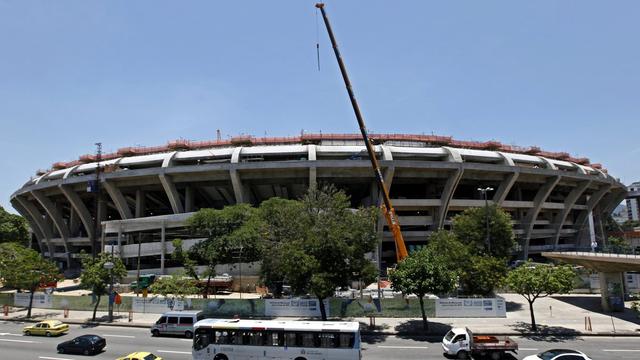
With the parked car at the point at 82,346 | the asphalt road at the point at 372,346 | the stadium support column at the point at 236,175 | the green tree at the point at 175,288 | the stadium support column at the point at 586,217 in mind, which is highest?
the stadium support column at the point at 236,175

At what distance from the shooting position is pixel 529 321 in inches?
1291

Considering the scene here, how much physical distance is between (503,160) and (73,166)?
7218 centimetres

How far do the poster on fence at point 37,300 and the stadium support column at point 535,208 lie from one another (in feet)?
220

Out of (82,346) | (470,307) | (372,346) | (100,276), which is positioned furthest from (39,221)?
(470,307)

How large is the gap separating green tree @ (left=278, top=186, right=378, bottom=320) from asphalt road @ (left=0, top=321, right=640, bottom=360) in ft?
15.3

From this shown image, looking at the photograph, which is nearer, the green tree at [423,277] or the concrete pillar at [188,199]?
the green tree at [423,277]

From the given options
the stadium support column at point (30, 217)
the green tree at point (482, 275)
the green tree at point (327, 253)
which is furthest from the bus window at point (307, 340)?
the stadium support column at point (30, 217)

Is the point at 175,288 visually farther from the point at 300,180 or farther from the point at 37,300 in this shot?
the point at 300,180

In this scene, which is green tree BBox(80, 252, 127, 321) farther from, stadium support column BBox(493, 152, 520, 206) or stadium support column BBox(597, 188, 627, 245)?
stadium support column BBox(597, 188, 627, 245)

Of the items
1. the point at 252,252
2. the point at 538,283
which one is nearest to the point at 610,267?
the point at 538,283

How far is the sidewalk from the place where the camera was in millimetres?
29812

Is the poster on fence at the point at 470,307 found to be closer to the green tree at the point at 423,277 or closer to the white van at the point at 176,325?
the green tree at the point at 423,277

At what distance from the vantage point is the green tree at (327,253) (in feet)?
Answer: 92.3

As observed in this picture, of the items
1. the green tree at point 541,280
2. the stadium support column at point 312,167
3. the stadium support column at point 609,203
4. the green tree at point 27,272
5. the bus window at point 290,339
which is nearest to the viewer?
the bus window at point 290,339
